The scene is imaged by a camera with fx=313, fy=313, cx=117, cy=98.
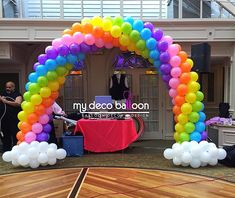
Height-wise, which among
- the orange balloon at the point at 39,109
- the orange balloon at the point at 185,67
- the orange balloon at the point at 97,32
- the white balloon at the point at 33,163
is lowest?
the white balloon at the point at 33,163

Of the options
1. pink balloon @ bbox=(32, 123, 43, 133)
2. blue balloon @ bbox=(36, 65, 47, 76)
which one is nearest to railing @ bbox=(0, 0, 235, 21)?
blue balloon @ bbox=(36, 65, 47, 76)

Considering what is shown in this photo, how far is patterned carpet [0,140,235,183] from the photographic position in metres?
4.76

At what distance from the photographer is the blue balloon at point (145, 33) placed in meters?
5.01

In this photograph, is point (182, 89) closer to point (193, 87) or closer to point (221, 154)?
point (193, 87)

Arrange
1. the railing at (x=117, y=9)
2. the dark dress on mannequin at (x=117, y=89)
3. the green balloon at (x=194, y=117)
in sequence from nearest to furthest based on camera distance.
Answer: the green balloon at (x=194, y=117)
the railing at (x=117, y=9)
the dark dress on mannequin at (x=117, y=89)

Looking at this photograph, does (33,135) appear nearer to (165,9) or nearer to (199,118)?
(199,118)

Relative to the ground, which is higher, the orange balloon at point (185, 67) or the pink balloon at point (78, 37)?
the pink balloon at point (78, 37)

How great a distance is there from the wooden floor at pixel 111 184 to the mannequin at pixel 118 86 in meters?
3.21

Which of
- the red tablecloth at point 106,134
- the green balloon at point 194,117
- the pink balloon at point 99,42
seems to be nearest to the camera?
the green balloon at point 194,117

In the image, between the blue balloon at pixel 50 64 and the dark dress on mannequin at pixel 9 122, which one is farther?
the dark dress on mannequin at pixel 9 122

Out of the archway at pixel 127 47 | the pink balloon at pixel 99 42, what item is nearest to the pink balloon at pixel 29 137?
the archway at pixel 127 47

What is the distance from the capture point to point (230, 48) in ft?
23.3

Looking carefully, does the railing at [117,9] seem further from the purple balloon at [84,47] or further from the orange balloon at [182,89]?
Answer: the orange balloon at [182,89]

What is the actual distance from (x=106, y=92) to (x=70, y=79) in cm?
104
